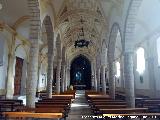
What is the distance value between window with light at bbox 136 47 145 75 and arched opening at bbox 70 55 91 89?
23736mm

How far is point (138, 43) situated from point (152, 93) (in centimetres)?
514

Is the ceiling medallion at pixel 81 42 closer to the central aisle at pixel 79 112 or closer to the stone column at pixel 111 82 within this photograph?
the stone column at pixel 111 82

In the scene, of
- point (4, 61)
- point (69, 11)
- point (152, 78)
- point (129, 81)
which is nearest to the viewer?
point (129, 81)

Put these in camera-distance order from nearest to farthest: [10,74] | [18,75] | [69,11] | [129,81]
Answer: [129,81] → [10,74] → [69,11] → [18,75]

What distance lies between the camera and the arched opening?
148 ft

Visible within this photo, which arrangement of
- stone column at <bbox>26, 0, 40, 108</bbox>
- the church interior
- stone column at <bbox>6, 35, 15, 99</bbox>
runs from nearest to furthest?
stone column at <bbox>26, 0, 40, 108</bbox> → the church interior → stone column at <bbox>6, 35, 15, 99</bbox>

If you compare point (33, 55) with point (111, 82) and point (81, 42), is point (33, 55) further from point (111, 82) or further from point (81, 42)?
point (81, 42)

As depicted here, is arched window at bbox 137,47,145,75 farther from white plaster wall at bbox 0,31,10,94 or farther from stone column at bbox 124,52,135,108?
white plaster wall at bbox 0,31,10,94

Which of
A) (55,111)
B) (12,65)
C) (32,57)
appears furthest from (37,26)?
(12,65)

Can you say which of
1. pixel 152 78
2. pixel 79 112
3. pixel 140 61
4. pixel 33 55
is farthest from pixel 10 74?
pixel 140 61

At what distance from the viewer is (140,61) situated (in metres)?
21.0

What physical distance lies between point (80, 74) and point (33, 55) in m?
34.9

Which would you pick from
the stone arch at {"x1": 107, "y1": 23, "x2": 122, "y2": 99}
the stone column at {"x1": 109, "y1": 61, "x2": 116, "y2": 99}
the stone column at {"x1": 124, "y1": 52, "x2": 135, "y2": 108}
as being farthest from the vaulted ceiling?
the stone column at {"x1": 124, "y1": 52, "x2": 135, "y2": 108}

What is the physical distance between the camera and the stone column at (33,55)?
34.9 ft
